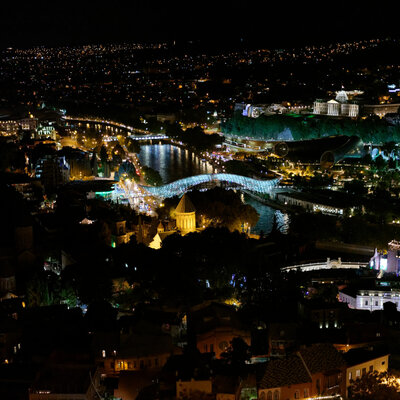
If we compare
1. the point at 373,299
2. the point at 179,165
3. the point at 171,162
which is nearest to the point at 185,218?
the point at 373,299

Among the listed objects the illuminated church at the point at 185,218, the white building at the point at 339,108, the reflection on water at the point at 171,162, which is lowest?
the reflection on water at the point at 171,162

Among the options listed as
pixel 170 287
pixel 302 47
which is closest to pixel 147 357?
pixel 170 287

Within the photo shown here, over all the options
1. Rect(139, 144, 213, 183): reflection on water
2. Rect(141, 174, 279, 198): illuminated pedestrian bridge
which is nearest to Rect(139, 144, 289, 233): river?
Rect(139, 144, 213, 183): reflection on water

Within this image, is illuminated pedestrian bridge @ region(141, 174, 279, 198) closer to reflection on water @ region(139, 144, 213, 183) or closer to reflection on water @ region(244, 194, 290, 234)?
reflection on water @ region(244, 194, 290, 234)

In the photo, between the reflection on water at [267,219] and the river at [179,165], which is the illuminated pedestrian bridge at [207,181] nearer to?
the river at [179,165]

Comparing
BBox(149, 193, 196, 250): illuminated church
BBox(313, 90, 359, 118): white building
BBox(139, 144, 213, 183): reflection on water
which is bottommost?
BBox(139, 144, 213, 183): reflection on water

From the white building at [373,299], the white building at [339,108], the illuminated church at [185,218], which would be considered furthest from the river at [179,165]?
the white building at [339,108]
